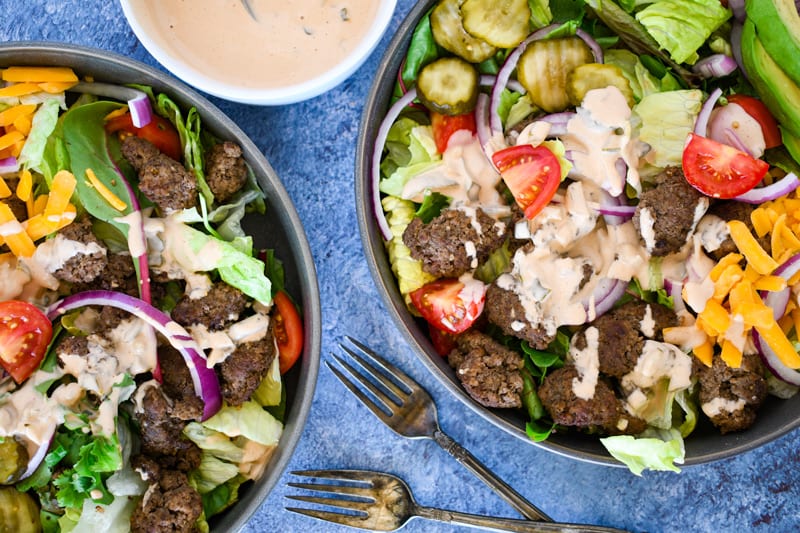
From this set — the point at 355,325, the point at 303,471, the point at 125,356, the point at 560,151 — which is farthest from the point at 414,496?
the point at 560,151

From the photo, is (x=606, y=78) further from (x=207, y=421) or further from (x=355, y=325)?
(x=207, y=421)

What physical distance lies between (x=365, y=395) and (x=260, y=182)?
78cm

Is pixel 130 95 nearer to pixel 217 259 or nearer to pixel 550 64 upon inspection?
pixel 217 259

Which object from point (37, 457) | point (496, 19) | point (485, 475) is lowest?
point (485, 475)

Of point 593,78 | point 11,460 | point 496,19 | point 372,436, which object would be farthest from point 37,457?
point 593,78

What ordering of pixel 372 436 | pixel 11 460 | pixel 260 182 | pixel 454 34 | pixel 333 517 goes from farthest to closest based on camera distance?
pixel 372 436, pixel 333 517, pixel 260 182, pixel 454 34, pixel 11 460

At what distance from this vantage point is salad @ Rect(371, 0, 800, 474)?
95.7 inches

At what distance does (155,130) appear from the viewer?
2.59m

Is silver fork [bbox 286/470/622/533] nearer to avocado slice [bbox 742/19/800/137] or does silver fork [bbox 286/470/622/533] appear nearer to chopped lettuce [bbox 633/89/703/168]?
chopped lettuce [bbox 633/89/703/168]

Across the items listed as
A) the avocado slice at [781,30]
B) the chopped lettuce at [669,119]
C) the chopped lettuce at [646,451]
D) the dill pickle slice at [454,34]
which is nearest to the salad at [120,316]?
the dill pickle slice at [454,34]

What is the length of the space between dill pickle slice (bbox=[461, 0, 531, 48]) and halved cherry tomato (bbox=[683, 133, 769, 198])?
59 cm

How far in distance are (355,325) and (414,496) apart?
2.02 ft

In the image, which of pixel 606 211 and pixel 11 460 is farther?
pixel 606 211

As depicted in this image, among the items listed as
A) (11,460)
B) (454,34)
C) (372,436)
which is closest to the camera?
(11,460)
